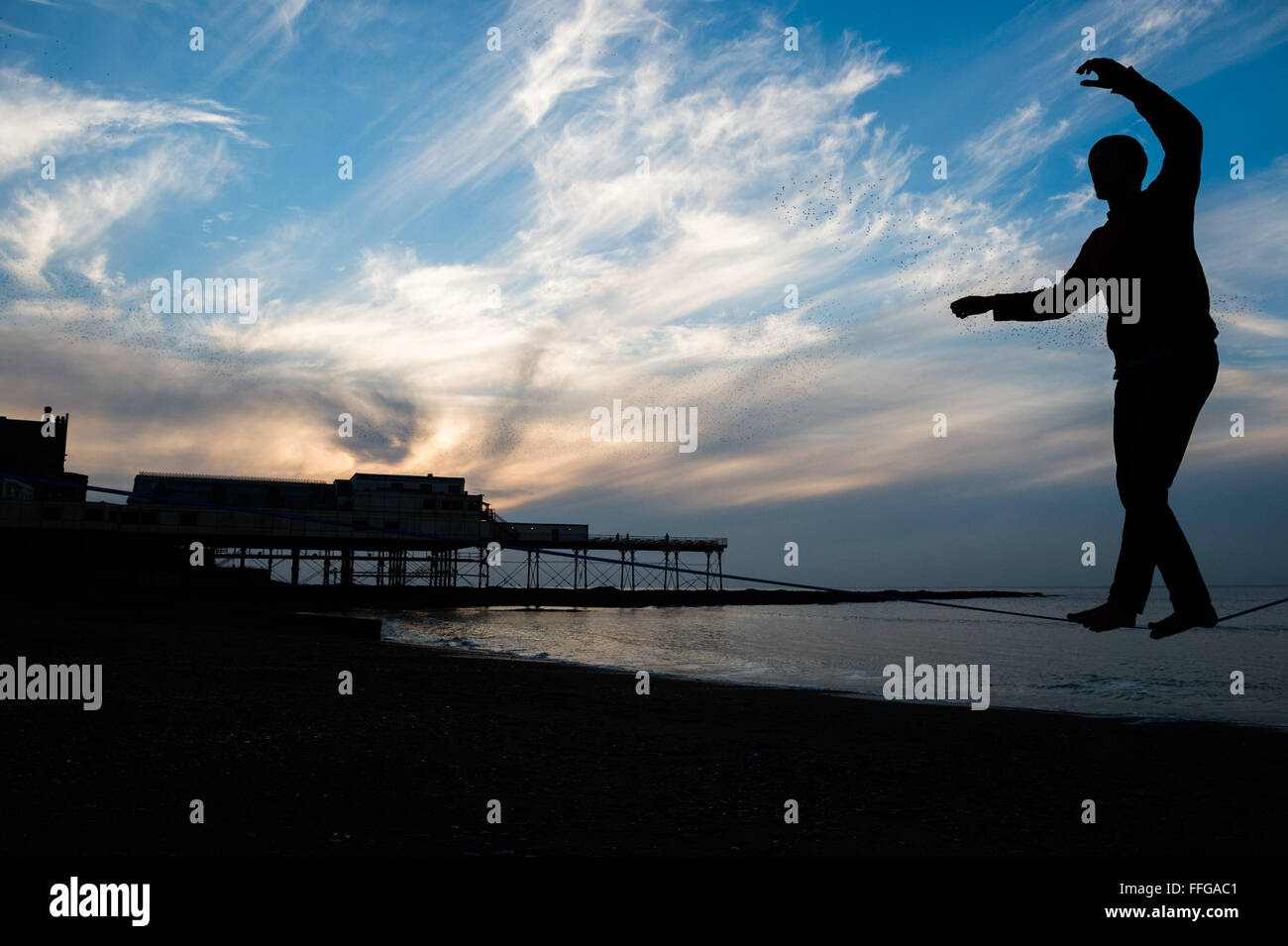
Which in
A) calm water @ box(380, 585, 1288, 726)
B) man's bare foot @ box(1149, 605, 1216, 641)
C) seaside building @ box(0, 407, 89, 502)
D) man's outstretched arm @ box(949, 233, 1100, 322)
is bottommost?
calm water @ box(380, 585, 1288, 726)

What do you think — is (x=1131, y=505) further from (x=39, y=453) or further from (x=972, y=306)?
(x=39, y=453)

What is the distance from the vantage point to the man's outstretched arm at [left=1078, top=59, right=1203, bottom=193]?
2.21m

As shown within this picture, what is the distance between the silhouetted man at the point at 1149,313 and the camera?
2207mm

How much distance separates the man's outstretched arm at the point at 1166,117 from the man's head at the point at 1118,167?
75 mm

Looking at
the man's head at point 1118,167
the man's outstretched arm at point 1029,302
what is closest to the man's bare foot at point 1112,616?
the man's outstretched arm at point 1029,302

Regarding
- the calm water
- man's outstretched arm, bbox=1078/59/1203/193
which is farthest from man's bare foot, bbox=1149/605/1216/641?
the calm water

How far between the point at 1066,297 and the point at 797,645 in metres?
37.7

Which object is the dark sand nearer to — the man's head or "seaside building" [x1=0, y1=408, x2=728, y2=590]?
the man's head

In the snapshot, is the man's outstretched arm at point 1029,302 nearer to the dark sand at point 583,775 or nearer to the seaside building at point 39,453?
the dark sand at point 583,775

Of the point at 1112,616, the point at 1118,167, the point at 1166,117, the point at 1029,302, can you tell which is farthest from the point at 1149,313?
the point at 1112,616

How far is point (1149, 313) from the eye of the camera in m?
2.25

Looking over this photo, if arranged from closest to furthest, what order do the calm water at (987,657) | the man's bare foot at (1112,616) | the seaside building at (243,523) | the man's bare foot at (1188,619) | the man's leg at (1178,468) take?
the man's leg at (1178,468) → the man's bare foot at (1188,619) → the man's bare foot at (1112,616) → the calm water at (987,657) → the seaside building at (243,523)

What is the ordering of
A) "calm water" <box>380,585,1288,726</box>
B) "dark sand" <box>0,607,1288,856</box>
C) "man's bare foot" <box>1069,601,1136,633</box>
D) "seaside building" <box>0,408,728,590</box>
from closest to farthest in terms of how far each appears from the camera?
"man's bare foot" <box>1069,601,1136,633</box> → "dark sand" <box>0,607,1288,856</box> → "calm water" <box>380,585,1288,726</box> → "seaside building" <box>0,408,728,590</box>

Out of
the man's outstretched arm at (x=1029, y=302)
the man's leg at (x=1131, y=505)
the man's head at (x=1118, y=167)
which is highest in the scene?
the man's head at (x=1118, y=167)
